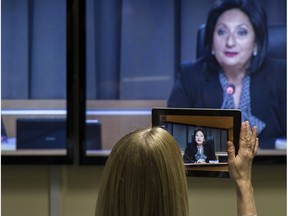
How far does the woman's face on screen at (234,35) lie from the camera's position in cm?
254

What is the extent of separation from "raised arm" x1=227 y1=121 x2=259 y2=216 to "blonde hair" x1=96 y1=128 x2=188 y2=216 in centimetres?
27

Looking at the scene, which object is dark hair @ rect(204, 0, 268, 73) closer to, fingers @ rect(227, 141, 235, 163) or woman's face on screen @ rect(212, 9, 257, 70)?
woman's face on screen @ rect(212, 9, 257, 70)

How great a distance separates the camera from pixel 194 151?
1.36 metres

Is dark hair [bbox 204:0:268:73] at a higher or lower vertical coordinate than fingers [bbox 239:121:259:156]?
higher

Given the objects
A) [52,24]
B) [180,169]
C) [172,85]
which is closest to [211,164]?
[180,169]

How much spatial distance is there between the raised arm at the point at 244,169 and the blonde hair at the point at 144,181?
Answer: 27 centimetres

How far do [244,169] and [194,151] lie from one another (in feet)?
0.47

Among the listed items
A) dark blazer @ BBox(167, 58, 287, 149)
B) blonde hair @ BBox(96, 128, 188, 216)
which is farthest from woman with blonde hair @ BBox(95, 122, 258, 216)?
dark blazer @ BBox(167, 58, 287, 149)

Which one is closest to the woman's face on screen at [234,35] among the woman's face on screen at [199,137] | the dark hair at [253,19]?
the dark hair at [253,19]

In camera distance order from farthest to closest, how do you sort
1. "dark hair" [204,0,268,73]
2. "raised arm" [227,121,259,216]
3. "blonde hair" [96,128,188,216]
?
"dark hair" [204,0,268,73], "raised arm" [227,121,259,216], "blonde hair" [96,128,188,216]

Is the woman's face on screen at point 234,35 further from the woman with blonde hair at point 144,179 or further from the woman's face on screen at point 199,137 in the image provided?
the woman with blonde hair at point 144,179

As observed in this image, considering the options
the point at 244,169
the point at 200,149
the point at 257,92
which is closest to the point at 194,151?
the point at 200,149

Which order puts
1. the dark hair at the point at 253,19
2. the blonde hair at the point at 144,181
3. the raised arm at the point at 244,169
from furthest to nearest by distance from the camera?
the dark hair at the point at 253,19 → the raised arm at the point at 244,169 → the blonde hair at the point at 144,181

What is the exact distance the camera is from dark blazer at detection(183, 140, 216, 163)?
1350 mm
